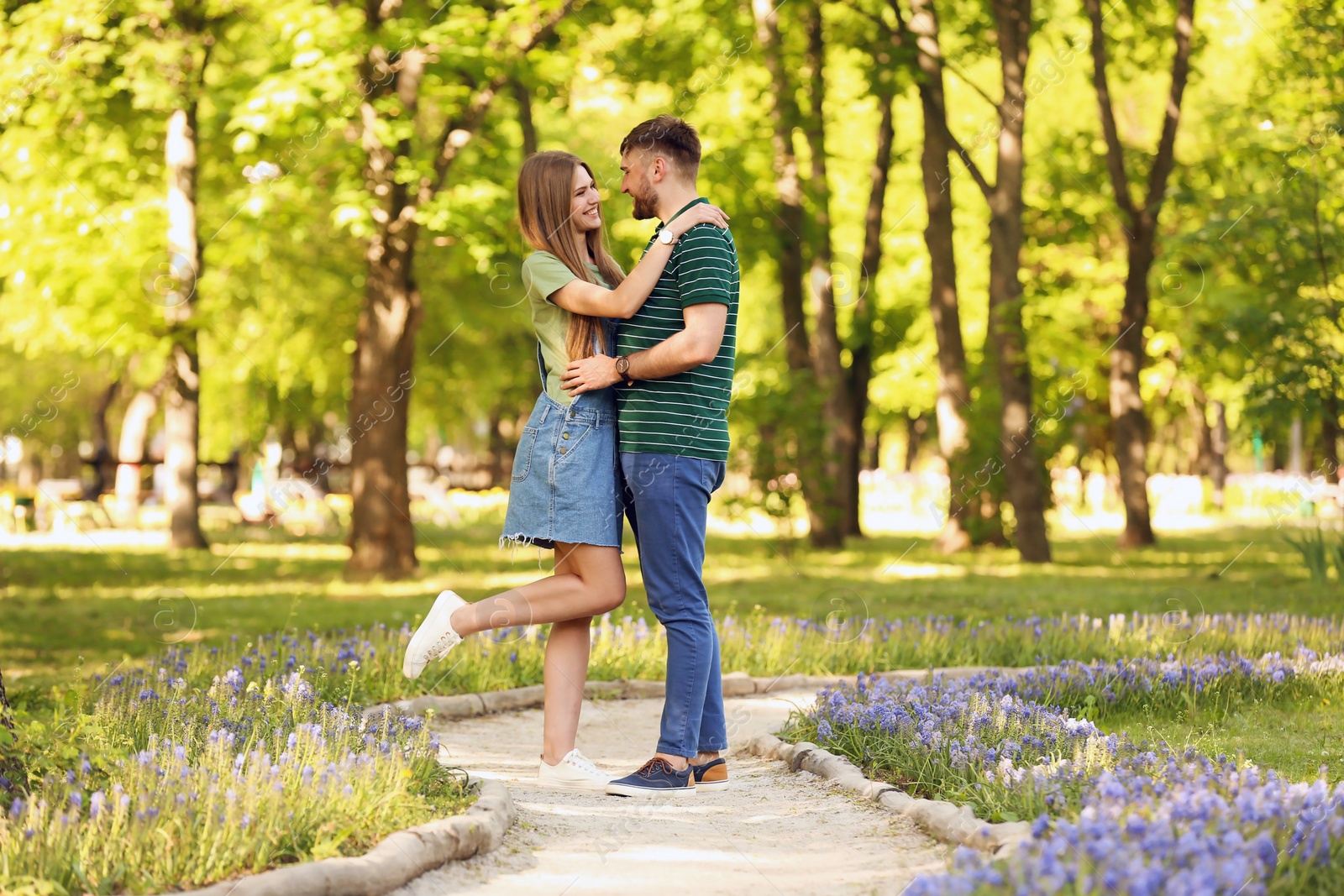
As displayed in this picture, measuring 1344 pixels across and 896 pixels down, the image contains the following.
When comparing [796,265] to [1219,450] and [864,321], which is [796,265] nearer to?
[864,321]

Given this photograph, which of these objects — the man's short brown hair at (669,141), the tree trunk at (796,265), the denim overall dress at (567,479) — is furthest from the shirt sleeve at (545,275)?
the tree trunk at (796,265)

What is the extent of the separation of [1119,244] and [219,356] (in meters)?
18.8

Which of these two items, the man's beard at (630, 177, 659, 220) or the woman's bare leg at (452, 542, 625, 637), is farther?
the man's beard at (630, 177, 659, 220)

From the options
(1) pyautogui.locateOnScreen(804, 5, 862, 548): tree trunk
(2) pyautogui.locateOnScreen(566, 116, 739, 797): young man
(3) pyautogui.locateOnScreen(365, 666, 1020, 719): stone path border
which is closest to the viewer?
(2) pyautogui.locateOnScreen(566, 116, 739, 797): young man

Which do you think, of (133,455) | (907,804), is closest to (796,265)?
(907,804)

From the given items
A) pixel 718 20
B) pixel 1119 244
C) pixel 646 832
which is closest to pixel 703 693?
pixel 646 832

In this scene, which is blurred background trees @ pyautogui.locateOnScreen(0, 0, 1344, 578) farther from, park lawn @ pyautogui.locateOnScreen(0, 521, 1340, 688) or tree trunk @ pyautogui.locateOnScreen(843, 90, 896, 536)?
park lawn @ pyautogui.locateOnScreen(0, 521, 1340, 688)

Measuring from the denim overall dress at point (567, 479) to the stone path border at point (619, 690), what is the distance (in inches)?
68.5

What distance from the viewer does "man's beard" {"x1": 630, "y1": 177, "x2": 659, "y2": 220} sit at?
4863mm

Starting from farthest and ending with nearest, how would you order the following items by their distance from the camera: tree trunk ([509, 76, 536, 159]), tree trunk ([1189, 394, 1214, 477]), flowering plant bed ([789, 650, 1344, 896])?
1. tree trunk ([1189, 394, 1214, 477])
2. tree trunk ([509, 76, 536, 159])
3. flowering plant bed ([789, 650, 1344, 896])

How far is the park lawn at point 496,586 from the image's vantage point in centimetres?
1021

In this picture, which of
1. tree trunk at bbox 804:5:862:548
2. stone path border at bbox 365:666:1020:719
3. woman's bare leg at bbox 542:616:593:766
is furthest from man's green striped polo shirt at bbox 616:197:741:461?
tree trunk at bbox 804:5:862:548

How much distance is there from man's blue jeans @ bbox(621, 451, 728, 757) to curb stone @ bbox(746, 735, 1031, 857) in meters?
0.54

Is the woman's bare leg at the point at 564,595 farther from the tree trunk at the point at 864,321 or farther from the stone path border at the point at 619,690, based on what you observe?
the tree trunk at the point at 864,321
